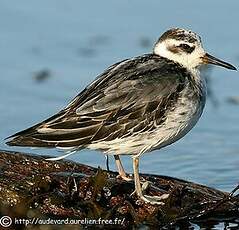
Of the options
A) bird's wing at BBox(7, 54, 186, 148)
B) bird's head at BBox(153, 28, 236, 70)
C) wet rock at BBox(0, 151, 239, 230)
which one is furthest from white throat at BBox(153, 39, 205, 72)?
wet rock at BBox(0, 151, 239, 230)

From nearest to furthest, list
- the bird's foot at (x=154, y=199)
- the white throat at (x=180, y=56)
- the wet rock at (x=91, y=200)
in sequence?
1. the wet rock at (x=91, y=200)
2. the bird's foot at (x=154, y=199)
3. the white throat at (x=180, y=56)

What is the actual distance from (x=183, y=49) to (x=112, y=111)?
1269 mm

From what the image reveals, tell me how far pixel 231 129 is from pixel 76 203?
13.3 ft

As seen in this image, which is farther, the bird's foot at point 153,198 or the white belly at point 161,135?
the white belly at point 161,135

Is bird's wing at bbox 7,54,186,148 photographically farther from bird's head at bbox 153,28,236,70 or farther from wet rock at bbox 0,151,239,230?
bird's head at bbox 153,28,236,70

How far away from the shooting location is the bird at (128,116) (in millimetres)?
8734

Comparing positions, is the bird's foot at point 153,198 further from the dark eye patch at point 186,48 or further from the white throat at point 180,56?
the dark eye patch at point 186,48

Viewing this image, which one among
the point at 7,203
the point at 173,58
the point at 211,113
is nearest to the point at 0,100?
the point at 211,113

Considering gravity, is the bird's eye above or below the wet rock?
above

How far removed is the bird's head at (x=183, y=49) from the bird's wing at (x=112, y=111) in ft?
1.87

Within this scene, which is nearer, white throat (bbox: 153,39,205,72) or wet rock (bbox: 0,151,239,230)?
wet rock (bbox: 0,151,239,230)

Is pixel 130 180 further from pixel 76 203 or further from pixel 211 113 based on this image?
pixel 211 113

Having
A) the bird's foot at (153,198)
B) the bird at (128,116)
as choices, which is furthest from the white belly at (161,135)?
the bird's foot at (153,198)

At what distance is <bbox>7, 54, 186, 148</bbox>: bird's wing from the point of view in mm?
8727
